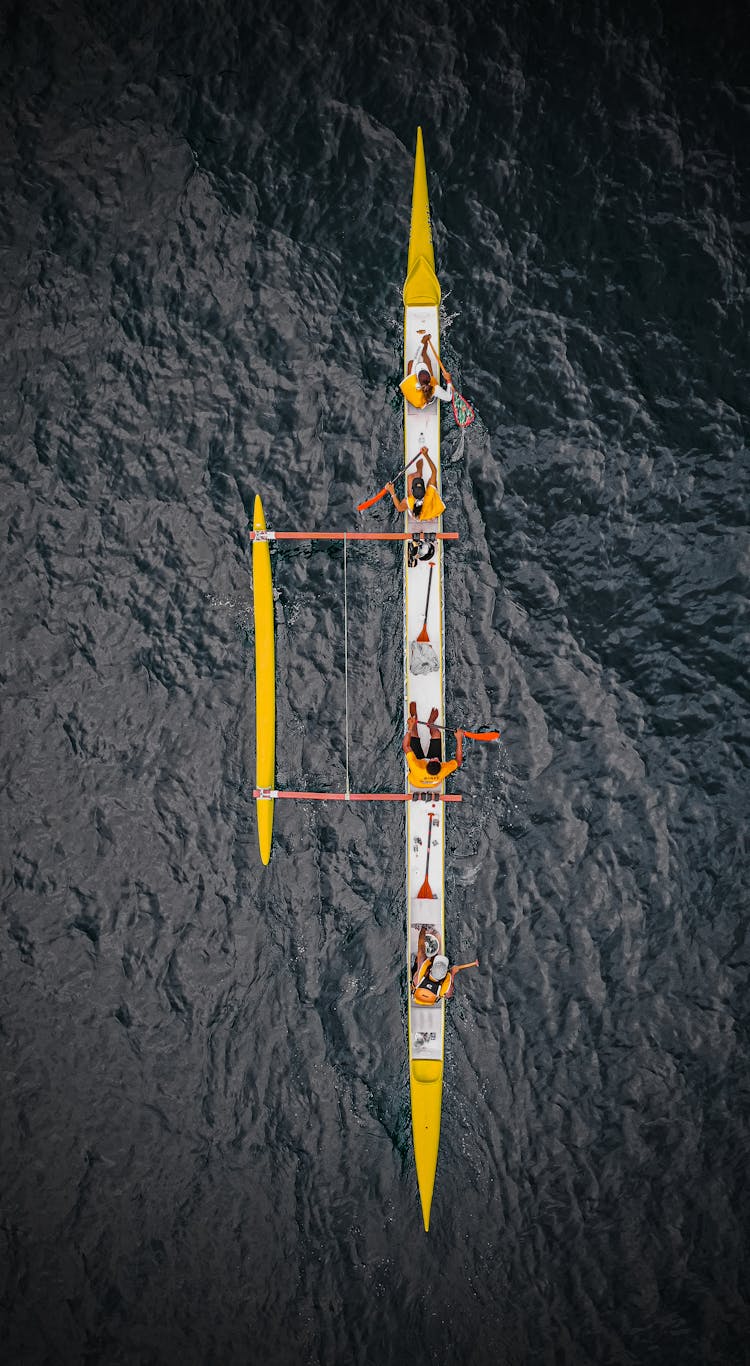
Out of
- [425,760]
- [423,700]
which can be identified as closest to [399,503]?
[423,700]

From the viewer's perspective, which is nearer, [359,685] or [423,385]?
[423,385]

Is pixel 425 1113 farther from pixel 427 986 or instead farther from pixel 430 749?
pixel 430 749

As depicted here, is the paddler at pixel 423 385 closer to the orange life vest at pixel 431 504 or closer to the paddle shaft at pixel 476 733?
the orange life vest at pixel 431 504

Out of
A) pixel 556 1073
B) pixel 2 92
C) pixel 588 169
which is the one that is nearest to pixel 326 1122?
pixel 556 1073

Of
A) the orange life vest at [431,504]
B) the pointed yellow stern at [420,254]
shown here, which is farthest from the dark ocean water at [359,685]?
the orange life vest at [431,504]

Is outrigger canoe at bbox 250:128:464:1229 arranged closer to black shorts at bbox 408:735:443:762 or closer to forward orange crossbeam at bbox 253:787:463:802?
forward orange crossbeam at bbox 253:787:463:802

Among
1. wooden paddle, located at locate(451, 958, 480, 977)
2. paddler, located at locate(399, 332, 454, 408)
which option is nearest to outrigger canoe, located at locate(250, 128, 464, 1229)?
paddler, located at locate(399, 332, 454, 408)
